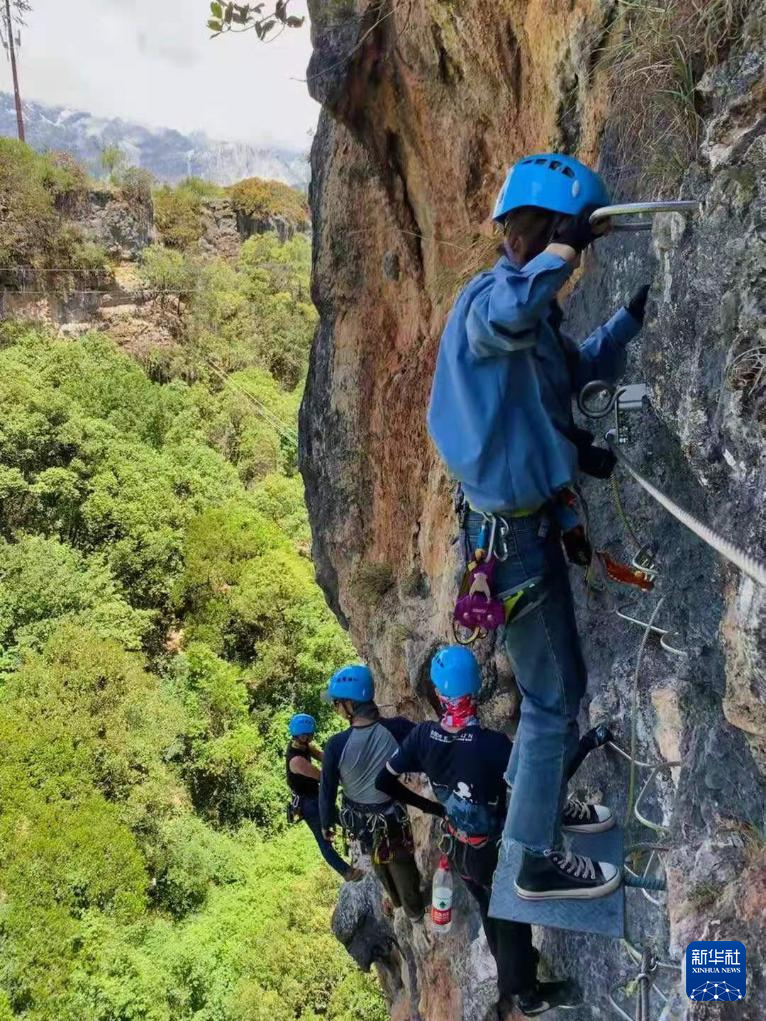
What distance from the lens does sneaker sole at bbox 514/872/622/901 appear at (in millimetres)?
3066

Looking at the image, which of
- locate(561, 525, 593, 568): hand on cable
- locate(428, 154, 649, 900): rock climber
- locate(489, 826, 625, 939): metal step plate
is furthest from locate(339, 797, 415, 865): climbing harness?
locate(561, 525, 593, 568): hand on cable

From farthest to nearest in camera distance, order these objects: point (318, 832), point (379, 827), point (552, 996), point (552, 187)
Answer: point (318, 832) → point (379, 827) → point (552, 996) → point (552, 187)

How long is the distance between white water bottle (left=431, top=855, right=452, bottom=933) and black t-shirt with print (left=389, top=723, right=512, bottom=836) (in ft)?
3.79

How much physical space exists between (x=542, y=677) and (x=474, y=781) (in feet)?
3.14

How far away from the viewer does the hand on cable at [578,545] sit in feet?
9.87

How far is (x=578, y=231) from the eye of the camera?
8.31 feet

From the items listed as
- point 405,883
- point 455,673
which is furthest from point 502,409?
point 405,883

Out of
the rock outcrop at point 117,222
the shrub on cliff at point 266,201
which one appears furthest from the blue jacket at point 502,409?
the shrub on cliff at point 266,201

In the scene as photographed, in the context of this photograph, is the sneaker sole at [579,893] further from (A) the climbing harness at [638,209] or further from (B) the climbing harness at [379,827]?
(A) the climbing harness at [638,209]

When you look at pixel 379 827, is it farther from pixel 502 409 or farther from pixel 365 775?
pixel 502 409

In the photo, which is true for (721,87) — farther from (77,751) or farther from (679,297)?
(77,751)

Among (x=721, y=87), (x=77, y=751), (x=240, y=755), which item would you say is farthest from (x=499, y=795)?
(x=240, y=755)

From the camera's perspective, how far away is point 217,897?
16.7 meters

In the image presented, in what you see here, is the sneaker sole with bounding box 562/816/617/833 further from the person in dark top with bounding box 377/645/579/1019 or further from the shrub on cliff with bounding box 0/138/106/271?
the shrub on cliff with bounding box 0/138/106/271
